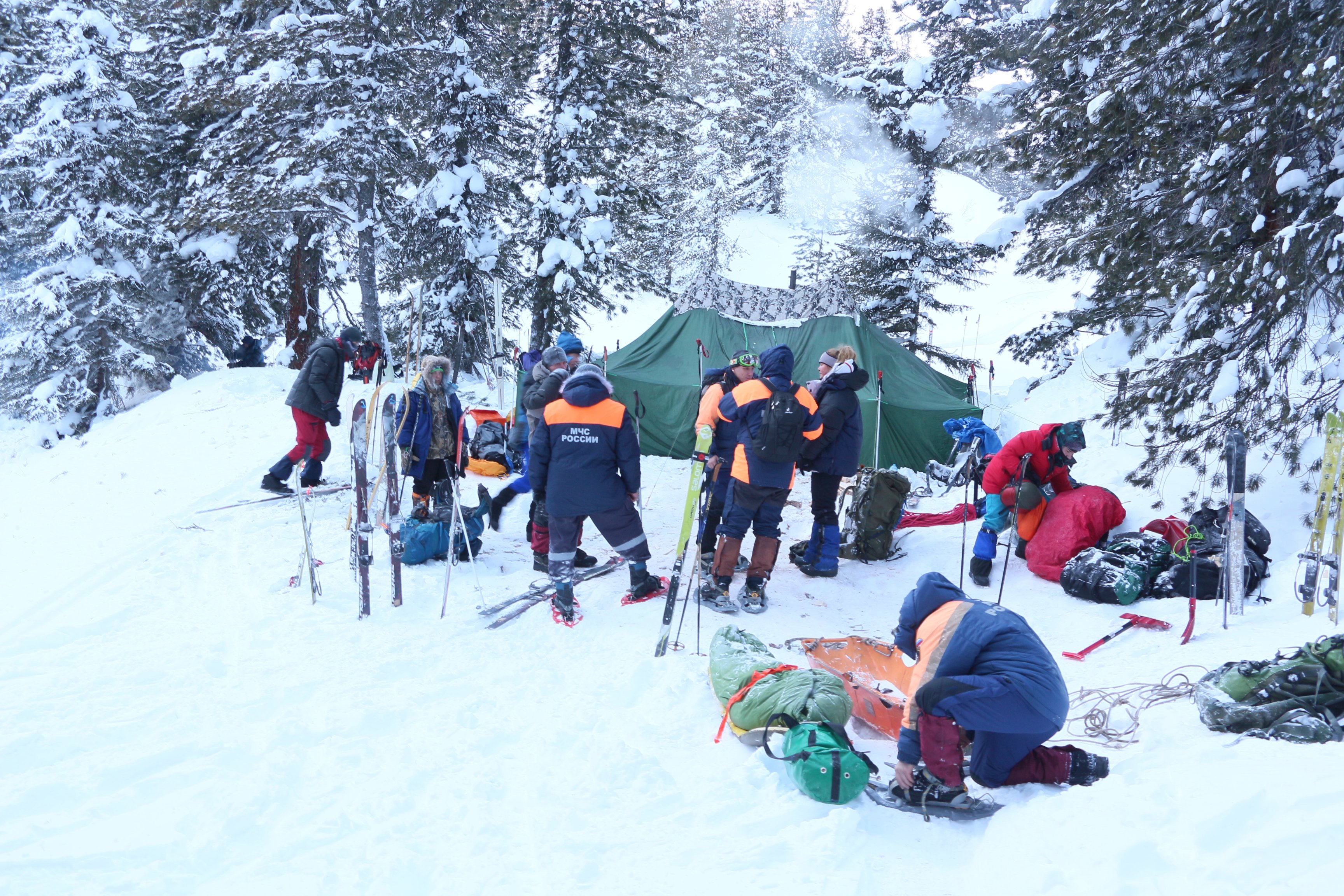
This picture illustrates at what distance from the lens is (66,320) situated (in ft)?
41.8

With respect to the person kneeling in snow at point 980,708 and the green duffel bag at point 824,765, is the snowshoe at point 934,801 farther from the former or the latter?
the green duffel bag at point 824,765

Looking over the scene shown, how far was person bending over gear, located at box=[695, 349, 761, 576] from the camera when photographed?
6.27 meters

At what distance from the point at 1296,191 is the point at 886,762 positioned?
15.0ft

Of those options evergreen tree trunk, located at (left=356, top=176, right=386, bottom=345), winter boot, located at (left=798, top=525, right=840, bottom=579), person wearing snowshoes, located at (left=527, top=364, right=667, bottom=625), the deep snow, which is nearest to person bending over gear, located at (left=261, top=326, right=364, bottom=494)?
the deep snow

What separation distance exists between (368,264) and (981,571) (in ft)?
32.9

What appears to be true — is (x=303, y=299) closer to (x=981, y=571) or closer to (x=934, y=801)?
(x=981, y=571)

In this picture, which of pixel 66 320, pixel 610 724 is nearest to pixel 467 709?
pixel 610 724

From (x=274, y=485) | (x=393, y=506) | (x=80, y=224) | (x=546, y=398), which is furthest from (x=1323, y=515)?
(x=80, y=224)

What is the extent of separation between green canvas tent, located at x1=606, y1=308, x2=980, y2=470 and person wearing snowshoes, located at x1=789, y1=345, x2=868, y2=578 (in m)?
3.62

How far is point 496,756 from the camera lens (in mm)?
3594

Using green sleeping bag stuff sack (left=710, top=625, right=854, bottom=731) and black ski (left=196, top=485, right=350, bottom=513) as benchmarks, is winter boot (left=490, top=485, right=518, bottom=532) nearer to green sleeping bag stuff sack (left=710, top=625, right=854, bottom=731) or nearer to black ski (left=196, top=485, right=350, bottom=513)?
black ski (left=196, top=485, right=350, bottom=513)

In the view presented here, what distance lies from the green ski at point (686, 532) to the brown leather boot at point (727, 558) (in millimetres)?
437

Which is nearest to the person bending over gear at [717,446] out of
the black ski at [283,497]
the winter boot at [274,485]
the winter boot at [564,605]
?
the winter boot at [564,605]

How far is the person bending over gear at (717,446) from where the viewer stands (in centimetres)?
627
